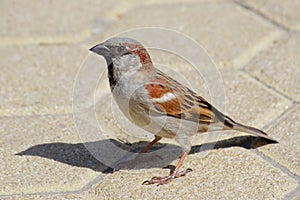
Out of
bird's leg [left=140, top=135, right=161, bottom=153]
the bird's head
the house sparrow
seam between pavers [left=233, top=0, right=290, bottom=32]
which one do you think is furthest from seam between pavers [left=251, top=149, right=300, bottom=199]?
seam between pavers [left=233, top=0, right=290, bottom=32]

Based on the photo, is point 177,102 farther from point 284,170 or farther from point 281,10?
point 281,10

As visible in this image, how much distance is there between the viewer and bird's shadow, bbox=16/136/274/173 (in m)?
3.61

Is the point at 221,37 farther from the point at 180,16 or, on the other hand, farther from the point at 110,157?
the point at 110,157

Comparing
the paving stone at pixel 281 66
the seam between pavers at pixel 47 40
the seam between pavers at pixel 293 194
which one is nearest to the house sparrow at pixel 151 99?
the seam between pavers at pixel 293 194

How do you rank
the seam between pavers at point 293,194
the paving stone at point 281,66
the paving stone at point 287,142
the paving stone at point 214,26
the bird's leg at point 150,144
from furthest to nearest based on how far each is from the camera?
the paving stone at point 214,26 < the paving stone at point 281,66 < the bird's leg at point 150,144 < the paving stone at point 287,142 < the seam between pavers at point 293,194

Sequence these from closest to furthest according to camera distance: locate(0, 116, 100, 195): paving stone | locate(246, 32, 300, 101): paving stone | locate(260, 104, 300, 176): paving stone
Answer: locate(0, 116, 100, 195): paving stone < locate(260, 104, 300, 176): paving stone < locate(246, 32, 300, 101): paving stone

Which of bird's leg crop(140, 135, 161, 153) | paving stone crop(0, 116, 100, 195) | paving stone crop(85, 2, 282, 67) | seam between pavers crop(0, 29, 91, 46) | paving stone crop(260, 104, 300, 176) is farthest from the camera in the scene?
seam between pavers crop(0, 29, 91, 46)

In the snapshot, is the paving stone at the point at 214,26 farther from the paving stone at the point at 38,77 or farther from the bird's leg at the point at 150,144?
the bird's leg at the point at 150,144

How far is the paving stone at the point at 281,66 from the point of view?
4.24 metres

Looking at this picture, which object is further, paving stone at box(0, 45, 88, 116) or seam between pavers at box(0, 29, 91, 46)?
seam between pavers at box(0, 29, 91, 46)

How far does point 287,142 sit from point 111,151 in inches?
44.8

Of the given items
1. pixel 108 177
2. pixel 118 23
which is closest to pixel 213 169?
pixel 108 177

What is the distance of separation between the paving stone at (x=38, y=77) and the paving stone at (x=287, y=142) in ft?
4.75

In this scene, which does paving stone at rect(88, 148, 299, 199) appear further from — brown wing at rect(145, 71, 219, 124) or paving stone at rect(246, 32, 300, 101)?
paving stone at rect(246, 32, 300, 101)
